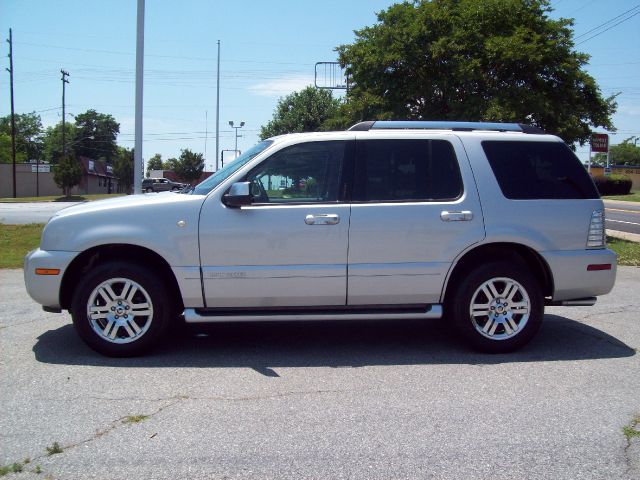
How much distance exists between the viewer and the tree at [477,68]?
46.3ft

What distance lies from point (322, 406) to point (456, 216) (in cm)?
215

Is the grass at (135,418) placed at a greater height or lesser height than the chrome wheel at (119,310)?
lesser

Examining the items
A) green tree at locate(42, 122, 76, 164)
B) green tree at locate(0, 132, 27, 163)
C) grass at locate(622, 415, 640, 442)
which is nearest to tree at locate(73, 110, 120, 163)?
green tree at locate(42, 122, 76, 164)

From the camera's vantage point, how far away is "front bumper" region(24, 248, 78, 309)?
531 centimetres

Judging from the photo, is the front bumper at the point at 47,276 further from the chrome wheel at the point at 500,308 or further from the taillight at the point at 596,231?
the taillight at the point at 596,231

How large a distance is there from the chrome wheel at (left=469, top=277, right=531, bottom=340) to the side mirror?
2.24 metres

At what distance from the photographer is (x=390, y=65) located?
1520cm

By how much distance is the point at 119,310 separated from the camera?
211 inches

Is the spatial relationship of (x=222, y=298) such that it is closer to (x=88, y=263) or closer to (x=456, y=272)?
(x=88, y=263)

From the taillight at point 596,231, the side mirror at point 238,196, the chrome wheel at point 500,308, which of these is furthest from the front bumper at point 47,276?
the taillight at point 596,231

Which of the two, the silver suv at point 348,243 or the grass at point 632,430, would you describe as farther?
the silver suv at point 348,243

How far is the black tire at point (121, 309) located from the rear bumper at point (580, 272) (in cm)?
353

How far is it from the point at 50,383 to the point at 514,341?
3985 mm

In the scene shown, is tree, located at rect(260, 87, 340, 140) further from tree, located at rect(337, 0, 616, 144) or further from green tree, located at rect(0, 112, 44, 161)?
green tree, located at rect(0, 112, 44, 161)
